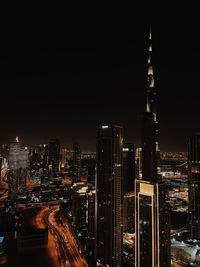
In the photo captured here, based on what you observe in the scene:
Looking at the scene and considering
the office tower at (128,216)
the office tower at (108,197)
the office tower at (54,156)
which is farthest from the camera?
the office tower at (54,156)

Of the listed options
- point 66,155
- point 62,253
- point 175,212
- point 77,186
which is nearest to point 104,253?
point 62,253

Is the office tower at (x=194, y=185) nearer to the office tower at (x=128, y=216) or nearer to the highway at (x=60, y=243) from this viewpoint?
the office tower at (x=128, y=216)

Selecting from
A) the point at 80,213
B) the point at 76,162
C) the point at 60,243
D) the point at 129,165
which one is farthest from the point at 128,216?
the point at 76,162

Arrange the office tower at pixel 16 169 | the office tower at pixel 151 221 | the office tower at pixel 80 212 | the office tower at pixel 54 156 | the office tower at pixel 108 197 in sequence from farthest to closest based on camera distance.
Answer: the office tower at pixel 54 156, the office tower at pixel 16 169, the office tower at pixel 80 212, the office tower at pixel 108 197, the office tower at pixel 151 221

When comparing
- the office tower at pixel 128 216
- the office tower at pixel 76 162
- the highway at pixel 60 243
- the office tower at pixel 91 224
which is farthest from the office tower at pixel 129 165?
the office tower at pixel 76 162

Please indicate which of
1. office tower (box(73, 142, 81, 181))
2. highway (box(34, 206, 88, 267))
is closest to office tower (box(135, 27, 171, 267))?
highway (box(34, 206, 88, 267))

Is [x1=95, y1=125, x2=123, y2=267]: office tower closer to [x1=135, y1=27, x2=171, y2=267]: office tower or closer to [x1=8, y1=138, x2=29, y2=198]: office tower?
[x1=135, y1=27, x2=171, y2=267]: office tower

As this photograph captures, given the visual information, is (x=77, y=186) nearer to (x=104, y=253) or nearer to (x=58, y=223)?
(x=58, y=223)
